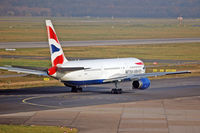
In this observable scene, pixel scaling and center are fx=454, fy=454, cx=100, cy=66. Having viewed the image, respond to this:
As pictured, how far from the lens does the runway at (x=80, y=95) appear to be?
5088 cm

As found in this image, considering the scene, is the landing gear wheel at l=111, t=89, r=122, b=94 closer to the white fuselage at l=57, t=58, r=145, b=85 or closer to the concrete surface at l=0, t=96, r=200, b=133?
the white fuselage at l=57, t=58, r=145, b=85

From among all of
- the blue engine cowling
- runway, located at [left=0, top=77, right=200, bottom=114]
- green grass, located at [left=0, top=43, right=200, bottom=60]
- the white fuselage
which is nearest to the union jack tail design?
the white fuselage

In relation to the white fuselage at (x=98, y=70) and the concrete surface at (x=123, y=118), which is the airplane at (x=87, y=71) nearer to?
the white fuselage at (x=98, y=70)

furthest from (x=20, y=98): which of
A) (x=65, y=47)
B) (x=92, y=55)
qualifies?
(x=65, y=47)

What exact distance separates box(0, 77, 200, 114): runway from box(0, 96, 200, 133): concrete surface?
2888mm

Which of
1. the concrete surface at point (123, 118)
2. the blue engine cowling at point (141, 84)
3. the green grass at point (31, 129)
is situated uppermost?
the blue engine cowling at point (141, 84)

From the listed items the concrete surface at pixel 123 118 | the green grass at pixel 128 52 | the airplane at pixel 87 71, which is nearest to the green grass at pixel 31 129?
the concrete surface at pixel 123 118

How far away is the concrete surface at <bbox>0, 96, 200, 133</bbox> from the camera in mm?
39719

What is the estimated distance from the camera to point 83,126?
4062 centimetres

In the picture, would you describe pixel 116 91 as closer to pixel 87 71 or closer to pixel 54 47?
pixel 87 71

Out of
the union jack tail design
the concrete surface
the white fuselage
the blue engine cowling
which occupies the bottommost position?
the concrete surface

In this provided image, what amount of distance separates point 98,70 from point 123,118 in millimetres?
16570

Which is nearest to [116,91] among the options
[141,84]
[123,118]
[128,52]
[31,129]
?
[141,84]

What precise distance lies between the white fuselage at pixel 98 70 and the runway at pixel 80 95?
2131 millimetres
